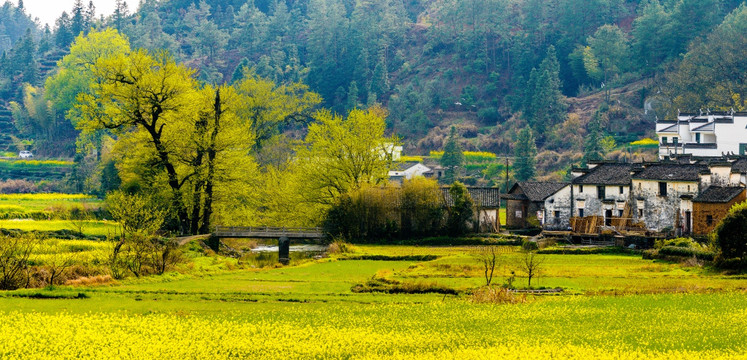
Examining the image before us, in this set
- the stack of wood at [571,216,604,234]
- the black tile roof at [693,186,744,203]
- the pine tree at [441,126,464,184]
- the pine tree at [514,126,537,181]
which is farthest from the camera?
the pine tree at [441,126,464,184]

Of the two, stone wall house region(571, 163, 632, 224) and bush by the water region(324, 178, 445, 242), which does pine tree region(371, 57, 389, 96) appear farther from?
bush by the water region(324, 178, 445, 242)

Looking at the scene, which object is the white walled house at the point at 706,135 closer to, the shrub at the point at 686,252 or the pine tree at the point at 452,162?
the pine tree at the point at 452,162

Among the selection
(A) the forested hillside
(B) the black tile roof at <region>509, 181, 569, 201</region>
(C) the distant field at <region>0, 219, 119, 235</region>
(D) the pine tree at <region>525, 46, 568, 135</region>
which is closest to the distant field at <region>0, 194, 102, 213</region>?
(C) the distant field at <region>0, 219, 119, 235</region>

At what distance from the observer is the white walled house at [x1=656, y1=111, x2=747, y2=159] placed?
85.7 meters

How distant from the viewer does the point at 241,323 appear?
3052 cm

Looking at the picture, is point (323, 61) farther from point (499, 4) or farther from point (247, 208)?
point (247, 208)

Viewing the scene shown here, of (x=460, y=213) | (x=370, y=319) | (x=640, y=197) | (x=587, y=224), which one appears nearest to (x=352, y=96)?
(x=460, y=213)

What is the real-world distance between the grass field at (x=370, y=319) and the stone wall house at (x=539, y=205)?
26277 mm

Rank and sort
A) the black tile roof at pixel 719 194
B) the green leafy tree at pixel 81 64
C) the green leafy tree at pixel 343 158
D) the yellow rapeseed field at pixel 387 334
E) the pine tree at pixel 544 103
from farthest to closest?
the pine tree at pixel 544 103 → the green leafy tree at pixel 81 64 → the green leafy tree at pixel 343 158 → the black tile roof at pixel 719 194 → the yellow rapeseed field at pixel 387 334

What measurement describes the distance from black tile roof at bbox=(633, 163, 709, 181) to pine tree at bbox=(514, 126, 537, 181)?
3389 cm

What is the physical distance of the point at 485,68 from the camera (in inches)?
5901

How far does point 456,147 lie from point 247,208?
152ft

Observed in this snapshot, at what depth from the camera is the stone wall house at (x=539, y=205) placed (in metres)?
73.6

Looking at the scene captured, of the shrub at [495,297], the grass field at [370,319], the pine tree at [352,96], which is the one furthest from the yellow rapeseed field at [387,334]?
the pine tree at [352,96]
